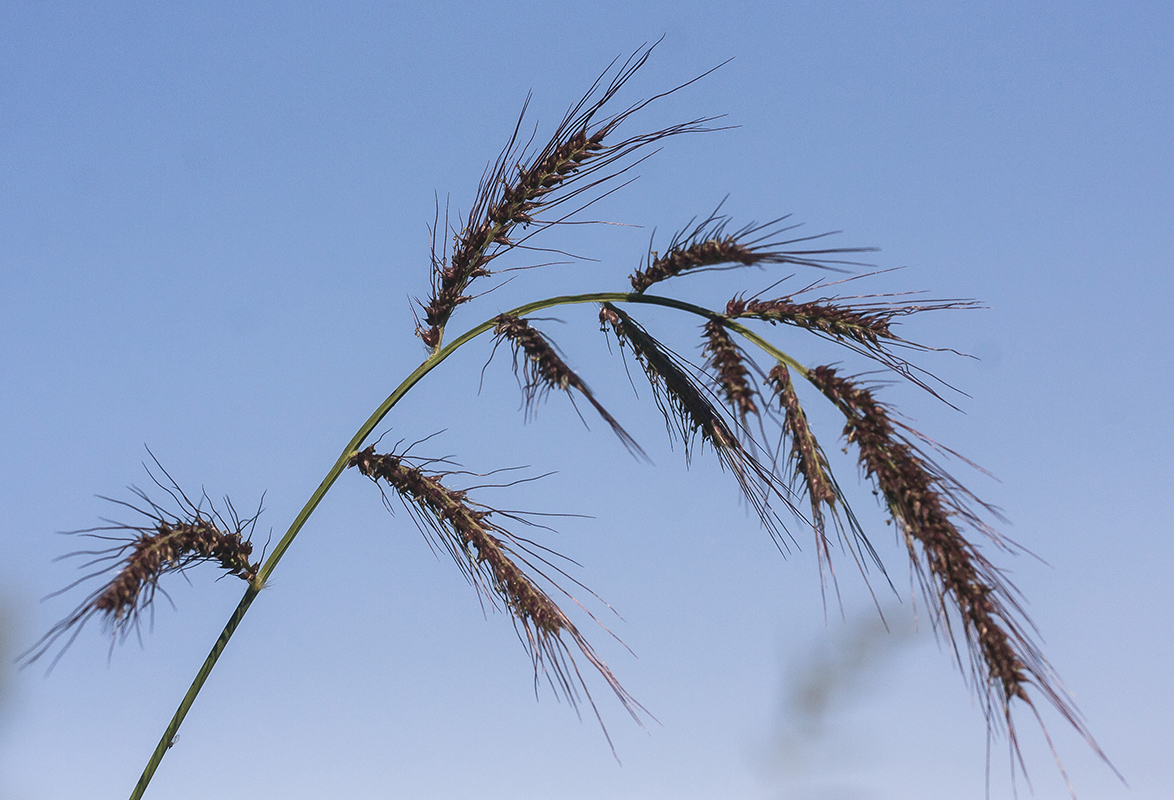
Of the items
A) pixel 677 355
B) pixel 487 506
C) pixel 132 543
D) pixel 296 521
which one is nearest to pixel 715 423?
pixel 677 355

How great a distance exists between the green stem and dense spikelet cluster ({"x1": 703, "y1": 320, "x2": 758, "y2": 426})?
Result: 0.10 meters

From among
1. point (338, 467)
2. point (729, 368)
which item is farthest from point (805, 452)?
point (338, 467)

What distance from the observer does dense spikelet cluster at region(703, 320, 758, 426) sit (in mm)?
3426

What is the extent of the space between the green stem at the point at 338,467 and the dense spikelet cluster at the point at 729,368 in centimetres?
10

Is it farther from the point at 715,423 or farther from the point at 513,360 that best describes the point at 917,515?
the point at 513,360

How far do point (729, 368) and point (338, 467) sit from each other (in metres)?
1.62

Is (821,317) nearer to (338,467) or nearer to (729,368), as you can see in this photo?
(729,368)

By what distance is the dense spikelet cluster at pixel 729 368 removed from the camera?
11.2ft

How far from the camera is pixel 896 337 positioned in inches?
147

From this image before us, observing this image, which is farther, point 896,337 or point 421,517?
point 421,517

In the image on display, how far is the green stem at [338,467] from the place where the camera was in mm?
3936

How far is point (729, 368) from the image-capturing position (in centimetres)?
350

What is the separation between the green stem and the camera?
3.94 metres

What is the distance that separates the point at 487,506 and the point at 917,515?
1.70 metres
